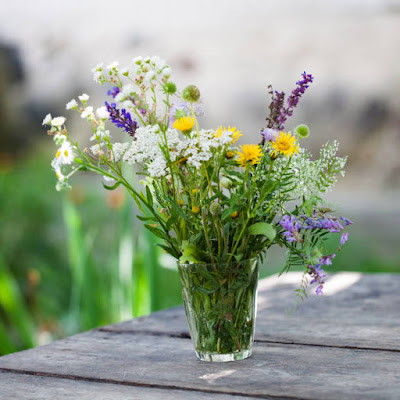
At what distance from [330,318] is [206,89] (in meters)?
3.78

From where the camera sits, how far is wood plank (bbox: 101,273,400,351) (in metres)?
1.11

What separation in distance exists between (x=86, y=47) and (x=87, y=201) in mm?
1537

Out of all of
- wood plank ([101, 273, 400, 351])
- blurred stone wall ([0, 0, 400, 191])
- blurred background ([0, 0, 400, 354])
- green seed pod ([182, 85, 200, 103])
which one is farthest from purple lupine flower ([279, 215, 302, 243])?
blurred stone wall ([0, 0, 400, 191])

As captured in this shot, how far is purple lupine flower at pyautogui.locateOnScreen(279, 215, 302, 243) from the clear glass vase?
0.10 meters

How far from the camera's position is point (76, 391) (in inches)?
34.4

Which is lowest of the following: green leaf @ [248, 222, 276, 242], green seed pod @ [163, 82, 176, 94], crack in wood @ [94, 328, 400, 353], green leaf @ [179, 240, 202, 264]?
crack in wood @ [94, 328, 400, 353]

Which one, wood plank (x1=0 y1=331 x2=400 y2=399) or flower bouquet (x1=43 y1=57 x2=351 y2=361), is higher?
flower bouquet (x1=43 y1=57 x2=351 y2=361)

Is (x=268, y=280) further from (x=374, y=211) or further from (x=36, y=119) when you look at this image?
(x=36, y=119)

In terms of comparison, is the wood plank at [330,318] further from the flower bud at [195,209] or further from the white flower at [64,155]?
the white flower at [64,155]

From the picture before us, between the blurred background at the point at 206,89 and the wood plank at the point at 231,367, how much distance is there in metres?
2.84

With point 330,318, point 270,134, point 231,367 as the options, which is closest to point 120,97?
point 270,134

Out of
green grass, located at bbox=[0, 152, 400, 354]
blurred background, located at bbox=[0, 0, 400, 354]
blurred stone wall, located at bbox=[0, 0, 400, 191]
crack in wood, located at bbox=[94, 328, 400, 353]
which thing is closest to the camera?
crack in wood, located at bbox=[94, 328, 400, 353]

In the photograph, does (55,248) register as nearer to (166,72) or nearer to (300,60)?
(300,60)

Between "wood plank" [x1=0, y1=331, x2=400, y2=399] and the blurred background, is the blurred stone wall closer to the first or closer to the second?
the blurred background
